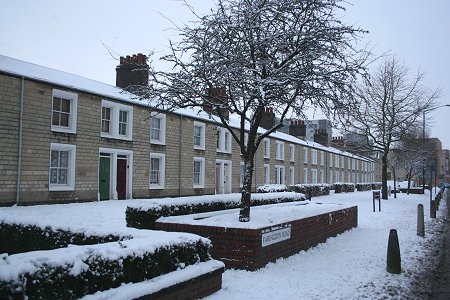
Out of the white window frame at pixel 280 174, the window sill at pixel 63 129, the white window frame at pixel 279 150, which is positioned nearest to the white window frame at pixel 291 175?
the white window frame at pixel 280 174

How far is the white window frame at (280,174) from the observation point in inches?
1448

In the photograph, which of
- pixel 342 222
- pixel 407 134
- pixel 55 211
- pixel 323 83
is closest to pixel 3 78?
pixel 55 211

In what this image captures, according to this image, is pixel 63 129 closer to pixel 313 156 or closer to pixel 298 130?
pixel 313 156

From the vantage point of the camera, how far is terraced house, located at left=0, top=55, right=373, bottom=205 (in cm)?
1527

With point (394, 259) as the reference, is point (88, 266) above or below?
above

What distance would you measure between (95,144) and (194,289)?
566 inches

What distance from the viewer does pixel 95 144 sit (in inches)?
733

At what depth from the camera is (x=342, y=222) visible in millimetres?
13125

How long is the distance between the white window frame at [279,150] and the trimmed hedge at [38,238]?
3036 cm

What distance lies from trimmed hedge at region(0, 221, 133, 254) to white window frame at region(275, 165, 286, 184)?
30.3 m

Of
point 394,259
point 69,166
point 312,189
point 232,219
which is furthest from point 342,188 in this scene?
point 394,259

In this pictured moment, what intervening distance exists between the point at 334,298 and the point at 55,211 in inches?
420

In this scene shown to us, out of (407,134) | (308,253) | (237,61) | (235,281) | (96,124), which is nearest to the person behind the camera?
(235,281)

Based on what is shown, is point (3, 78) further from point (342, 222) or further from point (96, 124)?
point (342, 222)
